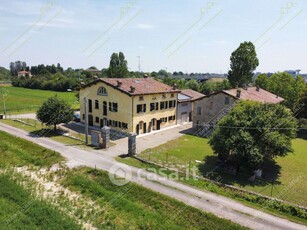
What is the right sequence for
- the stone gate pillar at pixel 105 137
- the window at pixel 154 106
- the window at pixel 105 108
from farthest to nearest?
the window at pixel 154 106, the window at pixel 105 108, the stone gate pillar at pixel 105 137

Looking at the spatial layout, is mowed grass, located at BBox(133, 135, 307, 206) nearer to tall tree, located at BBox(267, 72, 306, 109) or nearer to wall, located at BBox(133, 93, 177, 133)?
wall, located at BBox(133, 93, 177, 133)

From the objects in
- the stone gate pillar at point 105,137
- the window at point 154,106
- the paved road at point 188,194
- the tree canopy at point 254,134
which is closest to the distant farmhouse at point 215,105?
the window at point 154,106

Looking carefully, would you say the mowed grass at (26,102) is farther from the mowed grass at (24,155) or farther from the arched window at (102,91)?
the mowed grass at (24,155)

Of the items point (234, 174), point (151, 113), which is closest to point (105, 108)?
point (151, 113)

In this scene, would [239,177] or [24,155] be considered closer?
[239,177]

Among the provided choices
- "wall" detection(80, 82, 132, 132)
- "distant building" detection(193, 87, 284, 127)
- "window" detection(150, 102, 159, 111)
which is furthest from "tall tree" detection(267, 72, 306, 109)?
"wall" detection(80, 82, 132, 132)

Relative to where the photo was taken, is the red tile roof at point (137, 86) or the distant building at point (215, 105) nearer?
the red tile roof at point (137, 86)

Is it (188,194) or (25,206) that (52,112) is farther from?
(188,194)

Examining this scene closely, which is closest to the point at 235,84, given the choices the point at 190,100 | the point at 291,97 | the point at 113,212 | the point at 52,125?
the point at 291,97

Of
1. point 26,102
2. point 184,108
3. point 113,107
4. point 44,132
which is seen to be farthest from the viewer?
point 26,102
